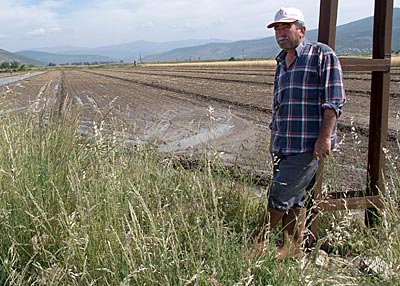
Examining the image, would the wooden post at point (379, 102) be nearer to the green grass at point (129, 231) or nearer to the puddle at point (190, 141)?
the green grass at point (129, 231)

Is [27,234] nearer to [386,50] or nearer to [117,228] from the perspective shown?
[117,228]

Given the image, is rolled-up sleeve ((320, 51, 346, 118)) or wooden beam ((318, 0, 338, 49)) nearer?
rolled-up sleeve ((320, 51, 346, 118))

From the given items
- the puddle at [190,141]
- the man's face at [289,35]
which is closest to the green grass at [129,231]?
the man's face at [289,35]

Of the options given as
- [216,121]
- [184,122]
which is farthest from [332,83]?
[184,122]

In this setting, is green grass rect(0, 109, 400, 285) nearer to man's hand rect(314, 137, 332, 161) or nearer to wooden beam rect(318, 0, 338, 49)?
man's hand rect(314, 137, 332, 161)

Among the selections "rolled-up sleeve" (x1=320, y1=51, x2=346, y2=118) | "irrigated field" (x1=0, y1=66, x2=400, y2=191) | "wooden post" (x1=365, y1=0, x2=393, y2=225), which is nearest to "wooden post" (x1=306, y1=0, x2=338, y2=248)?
"rolled-up sleeve" (x1=320, y1=51, x2=346, y2=118)

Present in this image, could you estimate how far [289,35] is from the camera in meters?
3.26

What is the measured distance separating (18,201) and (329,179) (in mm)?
2940

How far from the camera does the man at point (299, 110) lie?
320 centimetres

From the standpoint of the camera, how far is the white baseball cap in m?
3.21

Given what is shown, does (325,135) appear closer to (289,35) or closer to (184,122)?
(289,35)

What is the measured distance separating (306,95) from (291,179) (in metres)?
0.63

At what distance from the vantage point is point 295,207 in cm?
354

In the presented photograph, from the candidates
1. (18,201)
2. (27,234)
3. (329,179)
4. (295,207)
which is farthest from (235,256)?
(329,179)
